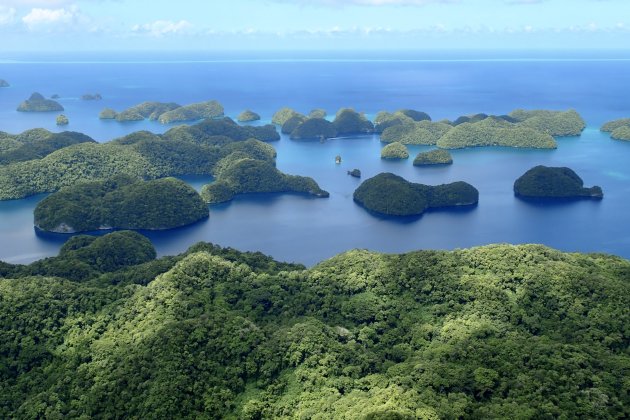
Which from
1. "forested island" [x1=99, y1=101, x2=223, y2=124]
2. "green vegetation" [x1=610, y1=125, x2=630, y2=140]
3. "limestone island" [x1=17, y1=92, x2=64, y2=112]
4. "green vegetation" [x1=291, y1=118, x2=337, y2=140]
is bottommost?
"limestone island" [x1=17, y1=92, x2=64, y2=112]

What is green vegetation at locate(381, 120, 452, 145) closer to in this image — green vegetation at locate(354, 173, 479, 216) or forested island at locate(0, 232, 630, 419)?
green vegetation at locate(354, 173, 479, 216)

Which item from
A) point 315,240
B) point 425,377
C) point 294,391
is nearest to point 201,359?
point 294,391

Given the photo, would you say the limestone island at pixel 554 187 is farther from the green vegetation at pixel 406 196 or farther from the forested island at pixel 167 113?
the forested island at pixel 167 113

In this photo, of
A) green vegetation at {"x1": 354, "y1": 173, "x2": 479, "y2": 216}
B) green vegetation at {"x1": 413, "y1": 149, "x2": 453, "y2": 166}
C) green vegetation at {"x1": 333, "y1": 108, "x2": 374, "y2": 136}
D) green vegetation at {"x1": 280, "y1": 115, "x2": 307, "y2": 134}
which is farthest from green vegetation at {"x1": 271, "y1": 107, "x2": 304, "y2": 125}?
green vegetation at {"x1": 354, "y1": 173, "x2": 479, "y2": 216}

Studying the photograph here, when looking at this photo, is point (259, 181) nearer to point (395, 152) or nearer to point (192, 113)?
point (395, 152)

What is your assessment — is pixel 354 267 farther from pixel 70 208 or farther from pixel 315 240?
pixel 70 208

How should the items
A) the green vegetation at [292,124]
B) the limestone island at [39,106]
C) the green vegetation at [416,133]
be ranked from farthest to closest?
1. the limestone island at [39,106]
2. the green vegetation at [292,124]
3. the green vegetation at [416,133]

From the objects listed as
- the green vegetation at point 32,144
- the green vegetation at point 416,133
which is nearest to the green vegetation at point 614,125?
the green vegetation at point 416,133
